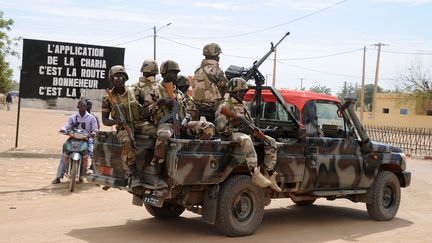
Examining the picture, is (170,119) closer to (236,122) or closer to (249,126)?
(236,122)

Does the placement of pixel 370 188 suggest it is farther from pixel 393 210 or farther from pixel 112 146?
pixel 112 146

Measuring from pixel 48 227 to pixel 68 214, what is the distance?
0.95 m

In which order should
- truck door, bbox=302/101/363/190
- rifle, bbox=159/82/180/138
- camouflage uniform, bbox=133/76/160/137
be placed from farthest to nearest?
truck door, bbox=302/101/363/190
camouflage uniform, bbox=133/76/160/137
rifle, bbox=159/82/180/138

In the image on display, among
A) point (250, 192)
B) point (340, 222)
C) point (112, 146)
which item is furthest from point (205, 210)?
point (340, 222)

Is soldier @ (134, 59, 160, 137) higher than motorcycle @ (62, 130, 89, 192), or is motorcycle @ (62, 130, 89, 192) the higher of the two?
soldier @ (134, 59, 160, 137)

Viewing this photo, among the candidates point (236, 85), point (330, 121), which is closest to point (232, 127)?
point (236, 85)

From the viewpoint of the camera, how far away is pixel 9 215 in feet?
25.2

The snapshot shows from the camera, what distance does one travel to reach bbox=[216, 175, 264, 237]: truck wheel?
22.0 ft

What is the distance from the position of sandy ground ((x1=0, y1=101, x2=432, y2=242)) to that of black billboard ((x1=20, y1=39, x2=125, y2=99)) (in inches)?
151

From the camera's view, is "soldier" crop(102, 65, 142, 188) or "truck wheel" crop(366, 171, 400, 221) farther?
"truck wheel" crop(366, 171, 400, 221)

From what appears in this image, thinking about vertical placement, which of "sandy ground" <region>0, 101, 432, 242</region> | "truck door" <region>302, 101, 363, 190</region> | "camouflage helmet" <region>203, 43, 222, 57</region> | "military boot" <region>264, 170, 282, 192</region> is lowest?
"sandy ground" <region>0, 101, 432, 242</region>

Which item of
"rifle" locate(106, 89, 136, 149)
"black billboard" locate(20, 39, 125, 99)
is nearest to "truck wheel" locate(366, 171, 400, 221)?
"rifle" locate(106, 89, 136, 149)

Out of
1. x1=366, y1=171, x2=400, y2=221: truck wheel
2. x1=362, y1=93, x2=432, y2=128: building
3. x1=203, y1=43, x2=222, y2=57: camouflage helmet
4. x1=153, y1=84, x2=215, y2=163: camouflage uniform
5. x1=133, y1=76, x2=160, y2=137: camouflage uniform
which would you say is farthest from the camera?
x1=362, y1=93, x2=432, y2=128: building

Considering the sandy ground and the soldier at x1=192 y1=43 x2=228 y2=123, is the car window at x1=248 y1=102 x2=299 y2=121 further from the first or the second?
the sandy ground
